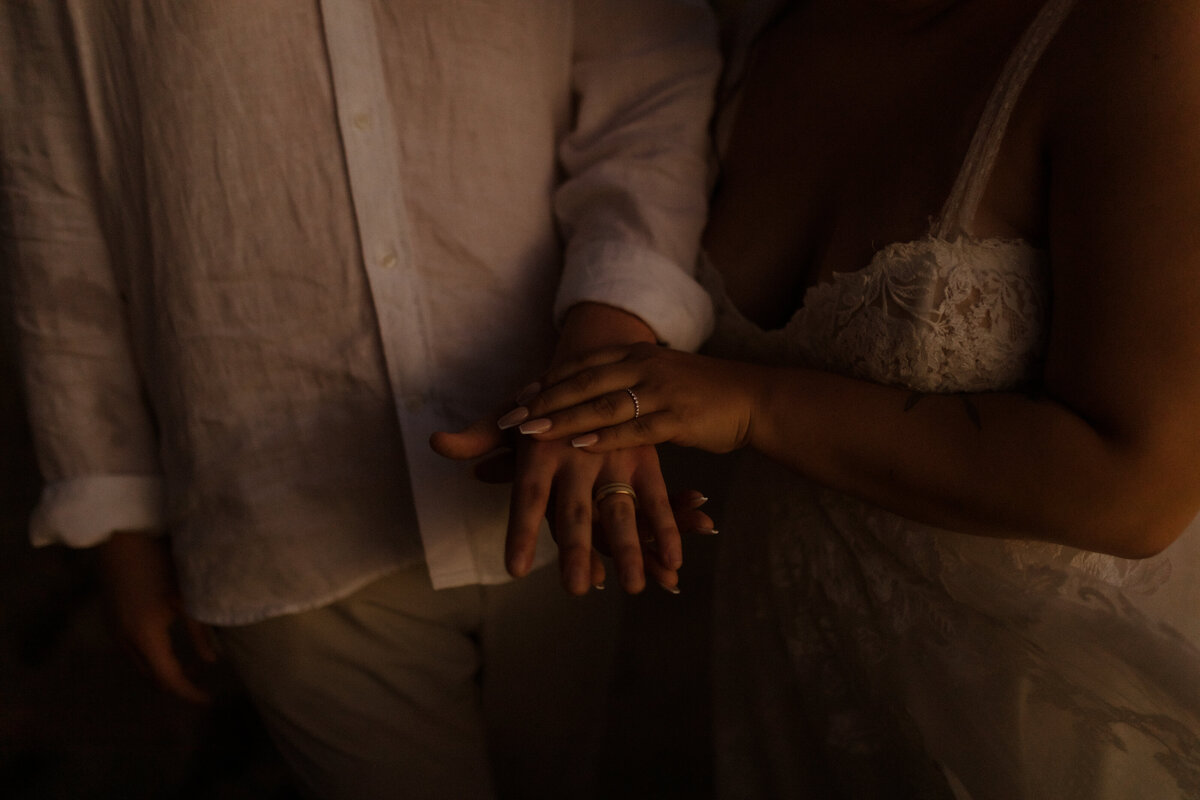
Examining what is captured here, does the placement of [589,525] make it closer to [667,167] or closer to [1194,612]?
[667,167]

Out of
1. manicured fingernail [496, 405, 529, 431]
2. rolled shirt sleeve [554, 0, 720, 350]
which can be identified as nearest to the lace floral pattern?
rolled shirt sleeve [554, 0, 720, 350]

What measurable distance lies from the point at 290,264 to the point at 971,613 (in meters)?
0.80

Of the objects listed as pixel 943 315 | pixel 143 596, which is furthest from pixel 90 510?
pixel 943 315

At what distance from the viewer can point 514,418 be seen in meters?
0.61

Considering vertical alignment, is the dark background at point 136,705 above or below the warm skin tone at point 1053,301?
below

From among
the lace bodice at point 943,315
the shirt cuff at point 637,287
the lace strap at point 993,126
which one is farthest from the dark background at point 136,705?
the lace strap at point 993,126

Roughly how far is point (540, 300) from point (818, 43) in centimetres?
50

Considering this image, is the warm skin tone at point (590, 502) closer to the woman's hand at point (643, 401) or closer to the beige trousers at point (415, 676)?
the woman's hand at point (643, 401)

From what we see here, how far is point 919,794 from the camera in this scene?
73 cm

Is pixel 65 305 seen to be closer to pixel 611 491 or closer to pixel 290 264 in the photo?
pixel 290 264

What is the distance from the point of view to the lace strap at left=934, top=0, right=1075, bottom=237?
61 centimetres

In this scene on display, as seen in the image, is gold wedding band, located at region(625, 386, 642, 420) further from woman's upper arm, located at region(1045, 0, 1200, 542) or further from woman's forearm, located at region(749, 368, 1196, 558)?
woman's upper arm, located at region(1045, 0, 1200, 542)

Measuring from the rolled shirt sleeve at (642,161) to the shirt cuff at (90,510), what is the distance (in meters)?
0.54

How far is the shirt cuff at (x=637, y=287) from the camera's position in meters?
0.73
